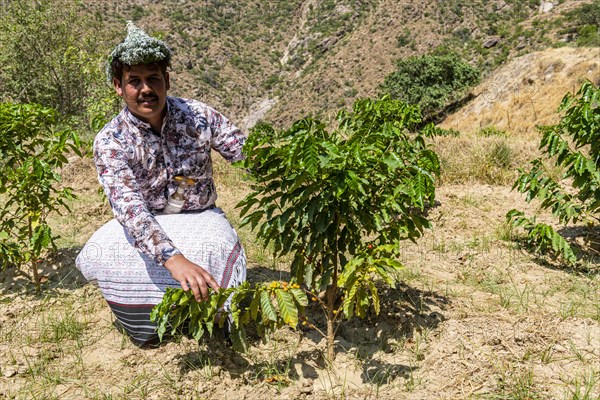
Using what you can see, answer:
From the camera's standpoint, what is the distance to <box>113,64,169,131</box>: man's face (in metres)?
2.27

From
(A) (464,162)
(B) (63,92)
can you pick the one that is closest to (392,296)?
(A) (464,162)

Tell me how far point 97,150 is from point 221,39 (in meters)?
58.2

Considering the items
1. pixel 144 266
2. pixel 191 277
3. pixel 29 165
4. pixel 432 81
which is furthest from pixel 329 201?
pixel 432 81

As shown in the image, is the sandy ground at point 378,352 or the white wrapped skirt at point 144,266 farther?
the white wrapped skirt at point 144,266

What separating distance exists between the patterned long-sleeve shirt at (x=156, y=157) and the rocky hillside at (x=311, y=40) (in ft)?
105

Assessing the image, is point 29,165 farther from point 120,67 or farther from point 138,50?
point 138,50

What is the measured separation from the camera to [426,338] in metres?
2.25

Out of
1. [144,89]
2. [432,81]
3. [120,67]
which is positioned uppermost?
[120,67]

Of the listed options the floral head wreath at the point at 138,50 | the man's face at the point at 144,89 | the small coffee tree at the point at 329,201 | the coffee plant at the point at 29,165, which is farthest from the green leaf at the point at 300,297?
the coffee plant at the point at 29,165

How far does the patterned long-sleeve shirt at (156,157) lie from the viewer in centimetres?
216

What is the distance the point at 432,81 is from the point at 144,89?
30.3m

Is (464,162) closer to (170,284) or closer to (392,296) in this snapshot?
(392,296)

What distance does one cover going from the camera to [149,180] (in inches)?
97.7

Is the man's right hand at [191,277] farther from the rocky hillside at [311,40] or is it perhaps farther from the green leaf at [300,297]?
the rocky hillside at [311,40]
